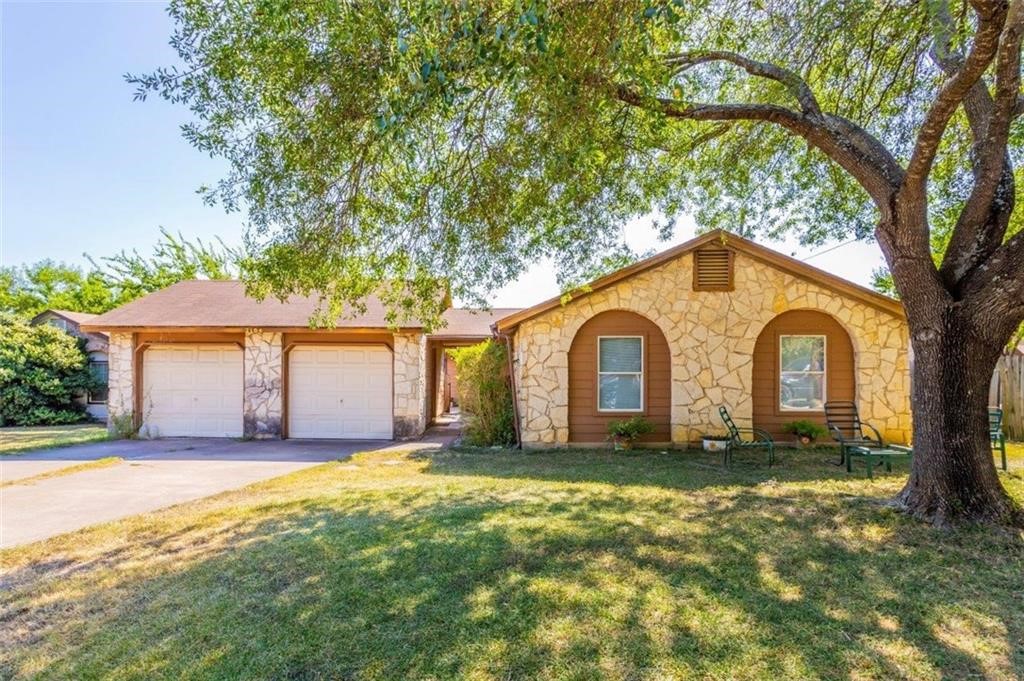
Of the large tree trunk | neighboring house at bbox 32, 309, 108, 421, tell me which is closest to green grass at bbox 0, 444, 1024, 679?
the large tree trunk

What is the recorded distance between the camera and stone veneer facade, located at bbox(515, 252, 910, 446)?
10.6 meters

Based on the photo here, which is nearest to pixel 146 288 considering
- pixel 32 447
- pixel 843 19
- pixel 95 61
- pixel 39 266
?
pixel 39 266

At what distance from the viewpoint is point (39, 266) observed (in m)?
35.0

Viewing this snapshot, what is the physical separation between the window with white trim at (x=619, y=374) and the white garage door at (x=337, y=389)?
18.1 ft

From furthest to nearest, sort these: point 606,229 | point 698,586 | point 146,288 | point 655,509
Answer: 1. point 146,288
2. point 606,229
3. point 655,509
4. point 698,586

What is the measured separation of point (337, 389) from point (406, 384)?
72.6 inches

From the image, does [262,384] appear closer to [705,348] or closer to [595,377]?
[595,377]

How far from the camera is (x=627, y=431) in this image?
10555 millimetres

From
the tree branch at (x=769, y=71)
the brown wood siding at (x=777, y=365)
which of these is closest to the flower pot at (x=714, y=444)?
the brown wood siding at (x=777, y=365)

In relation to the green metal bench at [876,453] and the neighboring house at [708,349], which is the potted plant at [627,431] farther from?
the green metal bench at [876,453]

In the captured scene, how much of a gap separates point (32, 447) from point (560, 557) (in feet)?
43.4

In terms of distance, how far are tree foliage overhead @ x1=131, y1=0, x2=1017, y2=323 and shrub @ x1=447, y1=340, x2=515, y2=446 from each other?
337 cm

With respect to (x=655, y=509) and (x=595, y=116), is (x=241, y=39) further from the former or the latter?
(x=655, y=509)

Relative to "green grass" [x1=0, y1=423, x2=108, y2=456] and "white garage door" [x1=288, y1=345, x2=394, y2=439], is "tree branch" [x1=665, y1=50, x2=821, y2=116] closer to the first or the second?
"white garage door" [x1=288, y1=345, x2=394, y2=439]
